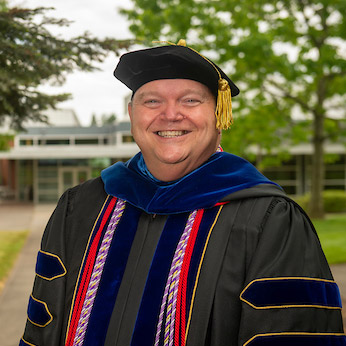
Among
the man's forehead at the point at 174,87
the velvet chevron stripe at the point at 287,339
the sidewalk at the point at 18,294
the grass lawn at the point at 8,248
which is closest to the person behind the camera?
the velvet chevron stripe at the point at 287,339

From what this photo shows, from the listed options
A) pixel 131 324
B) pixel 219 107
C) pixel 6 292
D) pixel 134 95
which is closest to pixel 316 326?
pixel 131 324

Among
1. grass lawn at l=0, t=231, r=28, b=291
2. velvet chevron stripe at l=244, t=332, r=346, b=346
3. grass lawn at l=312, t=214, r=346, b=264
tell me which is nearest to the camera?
velvet chevron stripe at l=244, t=332, r=346, b=346

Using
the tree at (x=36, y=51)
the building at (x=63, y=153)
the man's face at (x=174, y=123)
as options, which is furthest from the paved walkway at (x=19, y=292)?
the building at (x=63, y=153)

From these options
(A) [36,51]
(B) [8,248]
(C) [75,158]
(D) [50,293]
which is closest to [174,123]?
(D) [50,293]

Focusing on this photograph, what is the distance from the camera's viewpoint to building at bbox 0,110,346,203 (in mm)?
24797

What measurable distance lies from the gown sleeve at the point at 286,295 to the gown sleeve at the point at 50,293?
2.63 ft

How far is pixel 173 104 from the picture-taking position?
1.79m

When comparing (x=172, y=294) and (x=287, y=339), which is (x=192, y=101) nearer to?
(x=172, y=294)

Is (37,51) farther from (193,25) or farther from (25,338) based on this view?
(193,25)

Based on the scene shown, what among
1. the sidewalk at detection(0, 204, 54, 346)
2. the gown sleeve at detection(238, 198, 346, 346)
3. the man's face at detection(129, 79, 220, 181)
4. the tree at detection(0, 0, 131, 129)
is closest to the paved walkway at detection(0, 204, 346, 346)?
the sidewalk at detection(0, 204, 54, 346)

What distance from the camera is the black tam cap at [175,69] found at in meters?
1.77

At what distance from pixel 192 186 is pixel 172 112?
318mm

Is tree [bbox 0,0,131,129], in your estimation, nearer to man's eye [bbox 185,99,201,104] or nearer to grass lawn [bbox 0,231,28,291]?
man's eye [bbox 185,99,201,104]

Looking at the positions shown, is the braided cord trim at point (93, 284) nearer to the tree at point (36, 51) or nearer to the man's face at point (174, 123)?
the man's face at point (174, 123)
